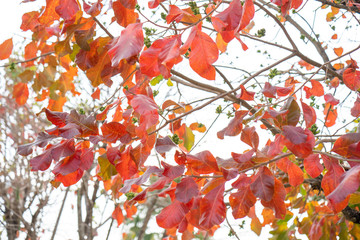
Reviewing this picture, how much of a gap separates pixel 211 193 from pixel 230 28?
32 centimetres

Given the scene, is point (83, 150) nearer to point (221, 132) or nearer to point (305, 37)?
point (221, 132)

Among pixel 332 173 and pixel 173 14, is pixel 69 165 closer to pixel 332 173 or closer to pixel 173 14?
pixel 173 14

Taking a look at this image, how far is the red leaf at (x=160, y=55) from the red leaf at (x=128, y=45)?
1.0 inches

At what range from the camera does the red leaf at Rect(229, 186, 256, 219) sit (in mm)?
880

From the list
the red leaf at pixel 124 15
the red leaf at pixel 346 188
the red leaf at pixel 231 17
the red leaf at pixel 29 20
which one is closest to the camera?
the red leaf at pixel 346 188

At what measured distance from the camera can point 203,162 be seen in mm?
836

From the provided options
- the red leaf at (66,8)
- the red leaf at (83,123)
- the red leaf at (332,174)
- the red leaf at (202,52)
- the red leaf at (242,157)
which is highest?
the red leaf at (66,8)

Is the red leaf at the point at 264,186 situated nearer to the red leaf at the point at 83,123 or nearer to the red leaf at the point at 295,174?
the red leaf at the point at 295,174

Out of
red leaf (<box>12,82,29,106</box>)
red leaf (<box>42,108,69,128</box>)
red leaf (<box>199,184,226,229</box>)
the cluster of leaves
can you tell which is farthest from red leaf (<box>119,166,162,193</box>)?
red leaf (<box>12,82,29,106</box>)

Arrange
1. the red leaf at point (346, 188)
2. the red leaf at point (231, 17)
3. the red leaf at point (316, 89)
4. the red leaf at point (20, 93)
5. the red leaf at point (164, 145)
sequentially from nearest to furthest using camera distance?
1. the red leaf at point (346, 188)
2. the red leaf at point (231, 17)
3. the red leaf at point (164, 145)
4. the red leaf at point (316, 89)
5. the red leaf at point (20, 93)

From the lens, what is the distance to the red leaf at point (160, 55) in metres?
0.78

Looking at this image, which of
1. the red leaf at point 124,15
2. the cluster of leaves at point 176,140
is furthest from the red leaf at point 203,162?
the red leaf at point 124,15

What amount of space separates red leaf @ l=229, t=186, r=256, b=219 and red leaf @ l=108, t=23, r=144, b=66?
0.38 meters

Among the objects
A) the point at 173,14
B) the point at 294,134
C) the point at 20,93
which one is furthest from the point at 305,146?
the point at 20,93
